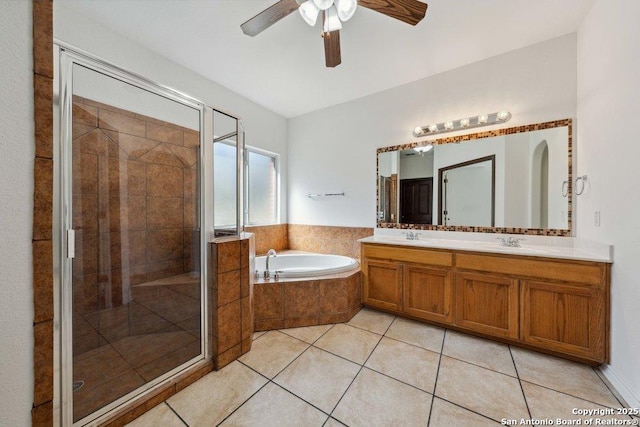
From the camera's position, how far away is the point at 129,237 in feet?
6.29

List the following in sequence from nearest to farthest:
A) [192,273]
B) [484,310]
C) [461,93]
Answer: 1. [192,273]
2. [484,310]
3. [461,93]

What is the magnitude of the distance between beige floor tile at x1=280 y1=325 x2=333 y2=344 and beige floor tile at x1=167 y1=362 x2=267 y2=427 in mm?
531

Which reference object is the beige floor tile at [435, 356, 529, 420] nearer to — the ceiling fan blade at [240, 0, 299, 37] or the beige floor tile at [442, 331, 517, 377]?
the beige floor tile at [442, 331, 517, 377]

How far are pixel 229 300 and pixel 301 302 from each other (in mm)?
764

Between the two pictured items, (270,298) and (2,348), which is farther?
(270,298)

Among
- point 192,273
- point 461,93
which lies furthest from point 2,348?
point 461,93

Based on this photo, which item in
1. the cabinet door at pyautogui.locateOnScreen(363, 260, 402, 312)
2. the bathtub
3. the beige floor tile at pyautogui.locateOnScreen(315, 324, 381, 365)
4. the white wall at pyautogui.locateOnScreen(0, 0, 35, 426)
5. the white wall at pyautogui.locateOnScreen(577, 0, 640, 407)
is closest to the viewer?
the white wall at pyautogui.locateOnScreen(0, 0, 35, 426)

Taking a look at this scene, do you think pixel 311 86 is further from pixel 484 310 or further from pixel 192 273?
pixel 484 310

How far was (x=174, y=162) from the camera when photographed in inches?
78.7

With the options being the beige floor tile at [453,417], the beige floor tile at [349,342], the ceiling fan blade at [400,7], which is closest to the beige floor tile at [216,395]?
the beige floor tile at [349,342]

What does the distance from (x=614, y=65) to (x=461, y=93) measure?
1090 millimetres

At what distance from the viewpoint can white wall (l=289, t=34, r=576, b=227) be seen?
2086 mm

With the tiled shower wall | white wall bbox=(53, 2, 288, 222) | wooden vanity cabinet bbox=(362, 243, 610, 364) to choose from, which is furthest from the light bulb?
the tiled shower wall

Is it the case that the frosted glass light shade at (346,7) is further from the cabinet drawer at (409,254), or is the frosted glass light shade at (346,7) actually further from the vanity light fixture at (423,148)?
the cabinet drawer at (409,254)
